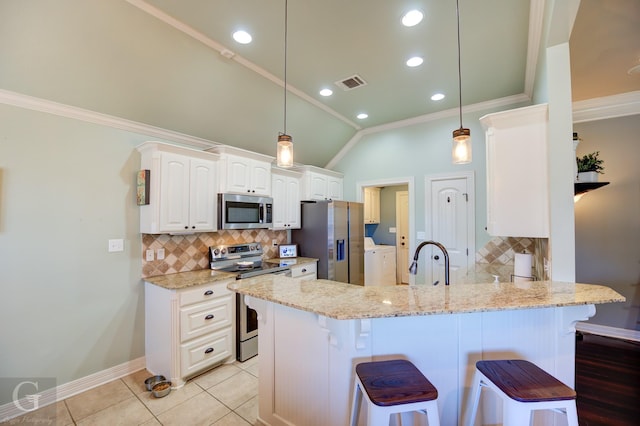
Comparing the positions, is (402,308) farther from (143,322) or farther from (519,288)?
(143,322)

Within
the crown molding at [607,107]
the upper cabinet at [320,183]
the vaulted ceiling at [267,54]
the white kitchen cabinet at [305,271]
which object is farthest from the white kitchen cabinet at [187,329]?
the crown molding at [607,107]

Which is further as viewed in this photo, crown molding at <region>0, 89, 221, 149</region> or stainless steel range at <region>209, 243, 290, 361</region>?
stainless steel range at <region>209, 243, 290, 361</region>

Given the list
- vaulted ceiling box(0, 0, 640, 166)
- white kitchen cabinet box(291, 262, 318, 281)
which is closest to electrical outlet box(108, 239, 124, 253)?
vaulted ceiling box(0, 0, 640, 166)

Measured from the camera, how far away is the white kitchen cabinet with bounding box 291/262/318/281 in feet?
12.3

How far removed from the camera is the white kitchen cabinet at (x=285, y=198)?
13.5 feet

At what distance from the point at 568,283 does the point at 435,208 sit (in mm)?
2381

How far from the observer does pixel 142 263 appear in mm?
2875

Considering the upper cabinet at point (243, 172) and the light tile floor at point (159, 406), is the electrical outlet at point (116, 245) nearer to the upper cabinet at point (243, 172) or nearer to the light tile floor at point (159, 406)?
the upper cabinet at point (243, 172)

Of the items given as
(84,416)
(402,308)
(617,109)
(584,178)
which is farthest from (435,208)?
(84,416)

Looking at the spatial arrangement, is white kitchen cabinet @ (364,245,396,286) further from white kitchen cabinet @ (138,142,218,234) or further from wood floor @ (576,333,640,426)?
white kitchen cabinet @ (138,142,218,234)

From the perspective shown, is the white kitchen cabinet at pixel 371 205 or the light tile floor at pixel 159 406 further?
the white kitchen cabinet at pixel 371 205

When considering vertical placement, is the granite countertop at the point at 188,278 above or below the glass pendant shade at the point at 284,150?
Answer: below

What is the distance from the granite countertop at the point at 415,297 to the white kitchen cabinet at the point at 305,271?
6.03 ft

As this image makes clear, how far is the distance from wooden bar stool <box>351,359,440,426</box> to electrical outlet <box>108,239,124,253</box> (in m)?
2.62
